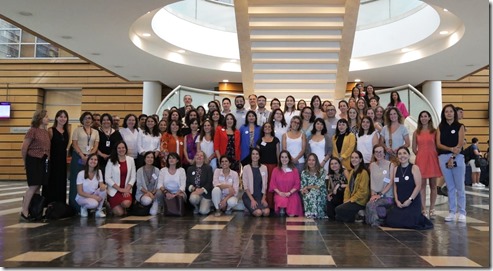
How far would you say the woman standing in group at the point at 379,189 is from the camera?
17.9 ft

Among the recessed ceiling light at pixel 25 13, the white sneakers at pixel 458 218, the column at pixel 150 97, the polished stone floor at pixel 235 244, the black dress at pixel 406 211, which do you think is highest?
the recessed ceiling light at pixel 25 13

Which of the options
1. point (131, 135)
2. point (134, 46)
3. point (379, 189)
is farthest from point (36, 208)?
point (134, 46)

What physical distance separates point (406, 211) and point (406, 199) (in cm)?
17

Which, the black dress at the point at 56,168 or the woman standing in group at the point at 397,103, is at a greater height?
the woman standing in group at the point at 397,103

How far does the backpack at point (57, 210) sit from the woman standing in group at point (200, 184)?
1.74 meters

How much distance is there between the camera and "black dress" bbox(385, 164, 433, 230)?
5.18m

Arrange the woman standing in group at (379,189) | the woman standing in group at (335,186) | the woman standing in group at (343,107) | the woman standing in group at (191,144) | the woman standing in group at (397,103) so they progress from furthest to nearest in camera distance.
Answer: the woman standing in group at (397,103) → the woman standing in group at (343,107) → the woman standing in group at (191,144) → the woman standing in group at (335,186) → the woman standing in group at (379,189)

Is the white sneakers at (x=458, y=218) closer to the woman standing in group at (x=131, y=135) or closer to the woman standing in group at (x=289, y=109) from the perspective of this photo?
the woman standing in group at (x=289, y=109)

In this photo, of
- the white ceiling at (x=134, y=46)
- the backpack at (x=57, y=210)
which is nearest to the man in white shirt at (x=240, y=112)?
the white ceiling at (x=134, y=46)

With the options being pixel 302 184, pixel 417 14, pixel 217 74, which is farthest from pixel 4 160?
pixel 417 14

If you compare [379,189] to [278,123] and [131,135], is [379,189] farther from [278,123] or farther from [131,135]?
[131,135]

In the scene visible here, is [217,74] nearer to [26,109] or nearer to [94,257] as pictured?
[26,109]

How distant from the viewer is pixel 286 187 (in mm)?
6359

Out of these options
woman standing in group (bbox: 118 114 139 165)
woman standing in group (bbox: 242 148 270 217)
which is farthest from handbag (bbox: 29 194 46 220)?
woman standing in group (bbox: 242 148 270 217)
